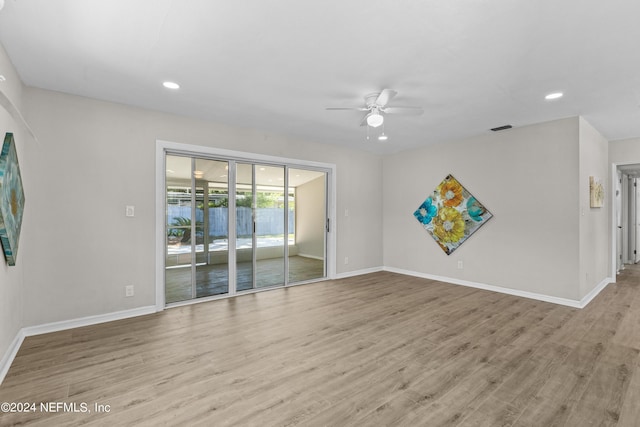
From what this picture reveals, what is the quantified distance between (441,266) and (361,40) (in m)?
4.47

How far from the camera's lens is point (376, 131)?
4895mm

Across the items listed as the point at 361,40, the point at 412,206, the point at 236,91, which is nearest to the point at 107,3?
the point at 236,91

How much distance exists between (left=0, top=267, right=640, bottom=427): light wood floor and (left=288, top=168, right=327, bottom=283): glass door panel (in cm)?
181

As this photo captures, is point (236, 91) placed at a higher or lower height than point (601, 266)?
higher

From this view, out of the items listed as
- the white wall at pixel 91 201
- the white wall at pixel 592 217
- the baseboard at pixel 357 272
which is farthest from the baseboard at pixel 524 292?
the white wall at pixel 91 201

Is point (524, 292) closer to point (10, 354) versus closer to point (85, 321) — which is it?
point (85, 321)

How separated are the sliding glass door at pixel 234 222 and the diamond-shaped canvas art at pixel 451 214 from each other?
204 centimetres

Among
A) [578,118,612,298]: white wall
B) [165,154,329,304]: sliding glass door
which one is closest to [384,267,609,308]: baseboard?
[578,118,612,298]: white wall

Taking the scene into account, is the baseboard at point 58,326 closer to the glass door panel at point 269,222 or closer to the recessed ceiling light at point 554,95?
the glass door panel at point 269,222

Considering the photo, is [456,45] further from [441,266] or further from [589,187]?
[441,266]

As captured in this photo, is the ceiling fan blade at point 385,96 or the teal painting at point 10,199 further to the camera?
the ceiling fan blade at point 385,96

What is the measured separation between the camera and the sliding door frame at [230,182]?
3846 millimetres

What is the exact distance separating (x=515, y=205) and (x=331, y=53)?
12.6 ft

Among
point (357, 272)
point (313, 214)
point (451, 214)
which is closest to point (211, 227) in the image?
point (313, 214)
